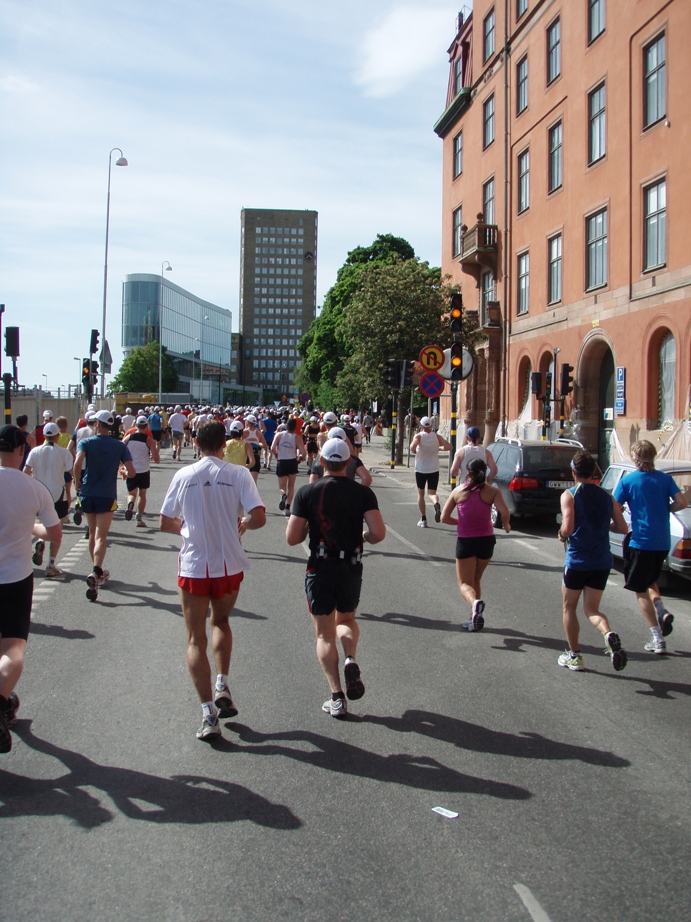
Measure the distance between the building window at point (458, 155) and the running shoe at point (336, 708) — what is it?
127 ft

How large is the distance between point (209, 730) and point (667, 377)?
20285mm

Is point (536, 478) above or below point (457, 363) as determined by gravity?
below

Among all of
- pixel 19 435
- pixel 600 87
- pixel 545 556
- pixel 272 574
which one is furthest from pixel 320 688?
pixel 600 87

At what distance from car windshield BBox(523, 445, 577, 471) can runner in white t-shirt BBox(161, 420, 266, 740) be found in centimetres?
1067

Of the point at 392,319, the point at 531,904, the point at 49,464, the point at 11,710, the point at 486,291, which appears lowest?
the point at 531,904

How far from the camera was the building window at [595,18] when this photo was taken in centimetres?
2639

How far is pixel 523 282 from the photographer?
3325 cm

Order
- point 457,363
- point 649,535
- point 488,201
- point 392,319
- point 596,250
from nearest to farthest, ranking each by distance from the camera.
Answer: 1. point 649,535
2. point 457,363
3. point 596,250
4. point 392,319
5. point 488,201

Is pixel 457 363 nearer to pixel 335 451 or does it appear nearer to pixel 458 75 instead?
pixel 335 451

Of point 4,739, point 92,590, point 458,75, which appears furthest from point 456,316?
point 458,75

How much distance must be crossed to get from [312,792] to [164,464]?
90.3 feet

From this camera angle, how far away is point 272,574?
10703mm

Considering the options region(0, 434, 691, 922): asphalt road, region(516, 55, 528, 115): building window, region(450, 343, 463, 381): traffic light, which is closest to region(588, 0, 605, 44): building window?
region(516, 55, 528, 115): building window

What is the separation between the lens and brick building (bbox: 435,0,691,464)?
74.0ft
